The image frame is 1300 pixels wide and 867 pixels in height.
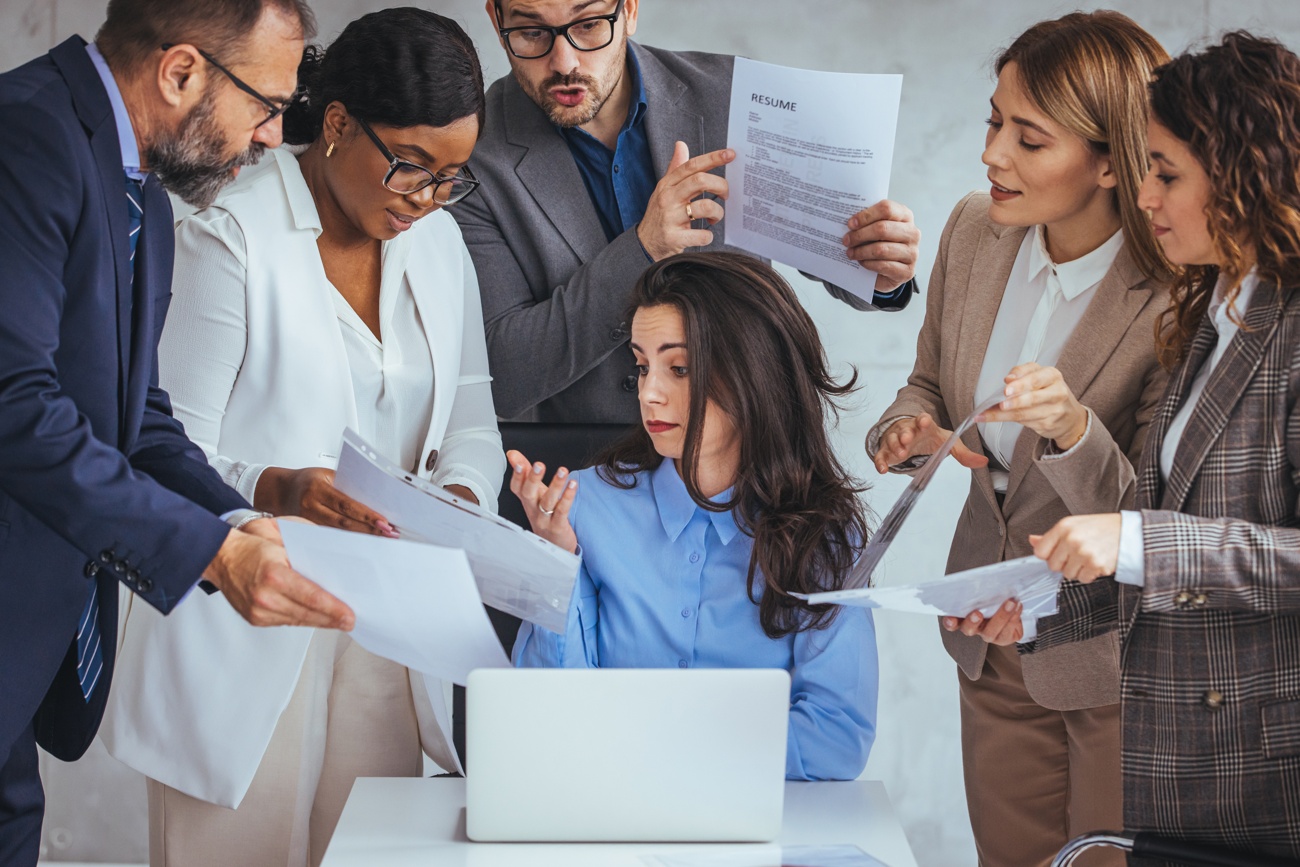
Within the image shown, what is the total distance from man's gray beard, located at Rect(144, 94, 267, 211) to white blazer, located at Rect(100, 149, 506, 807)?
369 millimetres

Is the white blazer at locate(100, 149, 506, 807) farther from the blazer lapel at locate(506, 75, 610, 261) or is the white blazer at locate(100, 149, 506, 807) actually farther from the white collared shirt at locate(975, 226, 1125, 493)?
the white collared shirt at locate(975, 226, 1125, 493)

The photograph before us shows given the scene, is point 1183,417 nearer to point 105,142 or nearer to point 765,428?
point 765,428

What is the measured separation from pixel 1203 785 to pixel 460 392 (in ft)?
5.00

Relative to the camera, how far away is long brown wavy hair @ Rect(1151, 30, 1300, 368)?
170 cm

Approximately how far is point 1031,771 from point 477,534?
4.32ft

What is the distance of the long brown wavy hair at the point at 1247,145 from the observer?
1.70 metres

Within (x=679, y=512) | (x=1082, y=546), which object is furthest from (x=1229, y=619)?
(x=679, y=512)

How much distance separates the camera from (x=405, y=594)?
1557 millimetres

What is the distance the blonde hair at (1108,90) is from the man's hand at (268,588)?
1.44 metres

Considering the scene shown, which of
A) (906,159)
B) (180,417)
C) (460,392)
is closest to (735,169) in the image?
(460,392)

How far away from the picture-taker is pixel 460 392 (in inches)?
104

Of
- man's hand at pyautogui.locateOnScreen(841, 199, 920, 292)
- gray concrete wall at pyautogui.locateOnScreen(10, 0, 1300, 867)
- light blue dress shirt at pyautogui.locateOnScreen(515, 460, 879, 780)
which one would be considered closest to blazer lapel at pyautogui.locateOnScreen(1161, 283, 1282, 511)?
light blue dress shirt at pyautogui.locateOnScreen(515, 460, 879, 780)

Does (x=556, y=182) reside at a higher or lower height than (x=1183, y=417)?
higher

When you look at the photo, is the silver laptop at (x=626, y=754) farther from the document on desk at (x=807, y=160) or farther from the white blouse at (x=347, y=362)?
the document on desk at (x=807, y=160)
